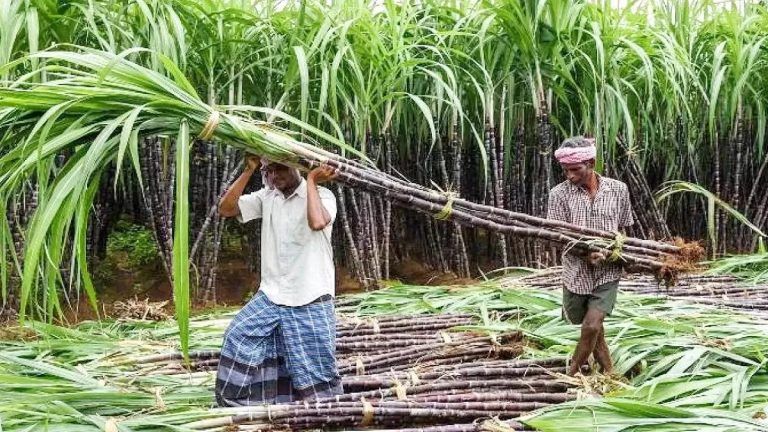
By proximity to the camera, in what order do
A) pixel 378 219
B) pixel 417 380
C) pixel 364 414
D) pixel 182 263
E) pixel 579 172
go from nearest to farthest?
pixel 182 263, pixel 364 414, pixel 417 380, pixel 579 172, pixel 378 219

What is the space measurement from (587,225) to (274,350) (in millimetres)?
1073

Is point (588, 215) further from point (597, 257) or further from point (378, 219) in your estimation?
point (378, 219)

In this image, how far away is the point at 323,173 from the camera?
254cm

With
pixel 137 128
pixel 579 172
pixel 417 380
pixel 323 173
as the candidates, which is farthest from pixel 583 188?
pixel 137 128

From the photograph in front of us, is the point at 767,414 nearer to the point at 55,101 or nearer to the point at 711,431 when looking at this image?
the point at 711,431

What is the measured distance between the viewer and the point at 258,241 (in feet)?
17.1

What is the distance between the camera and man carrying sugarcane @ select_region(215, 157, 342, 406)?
9.03 ft

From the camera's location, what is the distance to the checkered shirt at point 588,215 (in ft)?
9.66

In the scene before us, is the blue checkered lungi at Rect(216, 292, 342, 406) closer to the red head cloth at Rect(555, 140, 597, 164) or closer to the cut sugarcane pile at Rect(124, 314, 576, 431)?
the cut sugarcane pile at Rect(124, 314, 576, 431)

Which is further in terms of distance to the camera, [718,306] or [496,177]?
[496,177]

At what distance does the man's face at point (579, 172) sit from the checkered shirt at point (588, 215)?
0.04 m

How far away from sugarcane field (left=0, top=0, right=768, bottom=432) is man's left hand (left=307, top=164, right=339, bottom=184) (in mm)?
16

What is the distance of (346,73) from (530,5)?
3.24 feet

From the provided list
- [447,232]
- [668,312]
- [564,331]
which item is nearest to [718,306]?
[668,312]
